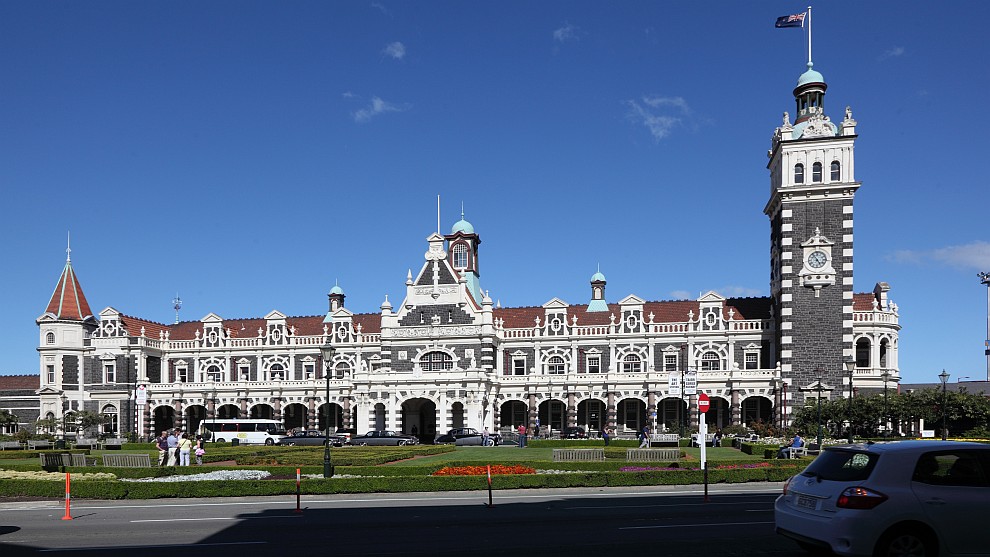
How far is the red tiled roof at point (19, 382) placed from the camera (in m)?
80.2

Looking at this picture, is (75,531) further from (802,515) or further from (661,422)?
(661,422)

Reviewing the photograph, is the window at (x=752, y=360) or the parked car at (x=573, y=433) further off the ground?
the window at (x=752, y=360)

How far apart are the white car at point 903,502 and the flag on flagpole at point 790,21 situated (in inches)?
2117

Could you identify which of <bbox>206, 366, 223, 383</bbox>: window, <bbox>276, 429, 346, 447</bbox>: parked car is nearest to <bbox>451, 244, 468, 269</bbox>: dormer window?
<bbox>276, 429, 346, 447</bbox>: parked car

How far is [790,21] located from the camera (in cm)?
5875

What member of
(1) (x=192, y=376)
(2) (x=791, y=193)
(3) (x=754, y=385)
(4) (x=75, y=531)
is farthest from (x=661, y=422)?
(4) (x=75, y=531)

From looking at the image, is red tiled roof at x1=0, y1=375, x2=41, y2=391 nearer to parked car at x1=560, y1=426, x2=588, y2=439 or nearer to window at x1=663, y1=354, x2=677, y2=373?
parked car at x1=560, y1=426, x2=588, y2=439

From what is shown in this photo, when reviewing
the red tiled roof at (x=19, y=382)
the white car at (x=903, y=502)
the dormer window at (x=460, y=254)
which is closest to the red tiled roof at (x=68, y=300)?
the red tiled roof at (x=19, y=382)

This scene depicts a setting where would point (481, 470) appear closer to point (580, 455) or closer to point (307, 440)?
point (580, 455)

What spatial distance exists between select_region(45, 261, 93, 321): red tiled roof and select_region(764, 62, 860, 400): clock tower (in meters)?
63.4

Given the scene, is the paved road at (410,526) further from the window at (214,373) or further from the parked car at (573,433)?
the window at (214,373)

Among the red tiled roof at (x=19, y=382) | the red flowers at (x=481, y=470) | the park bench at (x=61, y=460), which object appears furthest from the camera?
the red tiled roof at (x=19, y=382)

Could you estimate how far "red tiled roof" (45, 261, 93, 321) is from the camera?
249 ft

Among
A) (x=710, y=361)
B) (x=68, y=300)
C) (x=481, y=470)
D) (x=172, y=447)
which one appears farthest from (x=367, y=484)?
(x=68, y=300)
